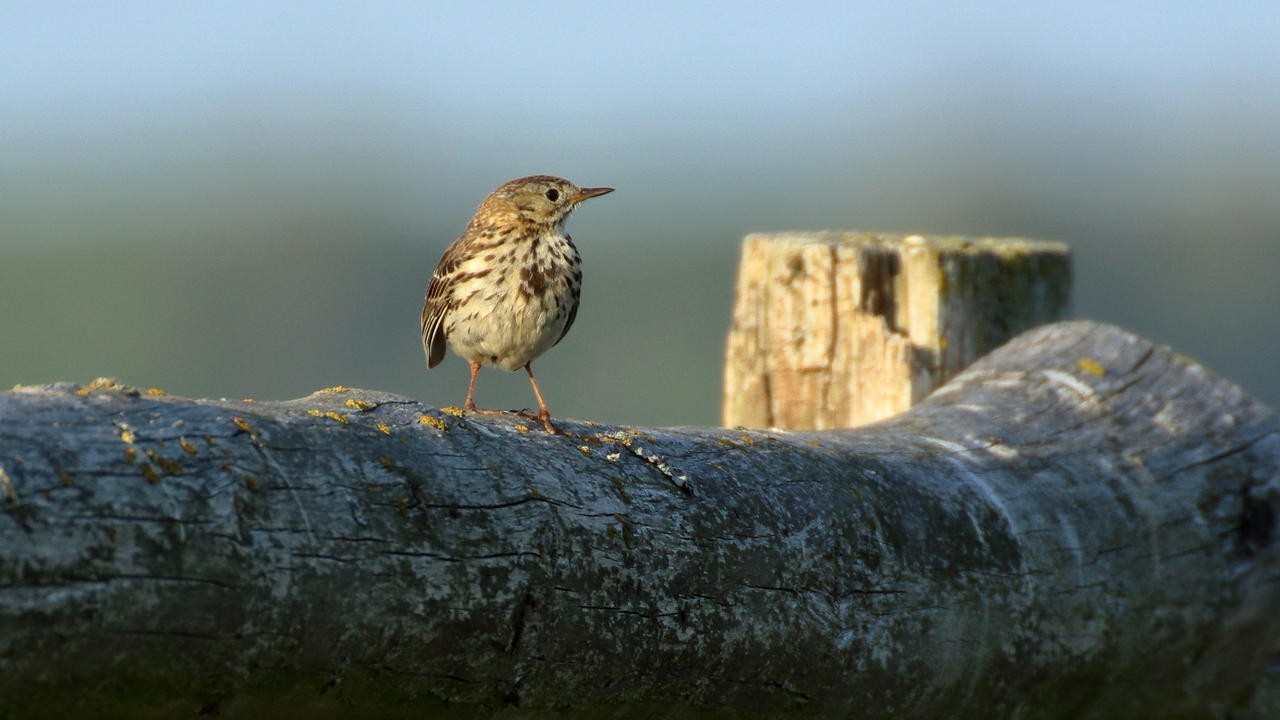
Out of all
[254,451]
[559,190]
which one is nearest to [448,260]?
[559,190]

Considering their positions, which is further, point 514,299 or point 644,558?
point 514,299

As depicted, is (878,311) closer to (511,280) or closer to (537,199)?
(537,199)

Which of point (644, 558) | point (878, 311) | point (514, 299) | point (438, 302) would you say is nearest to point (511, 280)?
point (514, 299)

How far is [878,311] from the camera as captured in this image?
5.18 m

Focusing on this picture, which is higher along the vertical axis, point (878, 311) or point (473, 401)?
point (878, 311)

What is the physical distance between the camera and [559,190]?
4.84 m

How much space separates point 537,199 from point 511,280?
0.49m

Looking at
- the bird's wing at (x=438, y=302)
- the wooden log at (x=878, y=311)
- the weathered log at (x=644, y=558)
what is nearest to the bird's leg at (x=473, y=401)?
the bird's wing at (x=438, y=302)

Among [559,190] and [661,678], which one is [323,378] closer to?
[559,190]

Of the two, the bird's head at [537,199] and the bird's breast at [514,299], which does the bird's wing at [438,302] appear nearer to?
the bird's breast at [514,299]

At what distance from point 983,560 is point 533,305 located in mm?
1846

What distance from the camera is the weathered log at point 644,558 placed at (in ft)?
6.32

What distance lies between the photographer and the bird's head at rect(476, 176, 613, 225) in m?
4.75

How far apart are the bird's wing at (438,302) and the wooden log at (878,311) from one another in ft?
4.45
